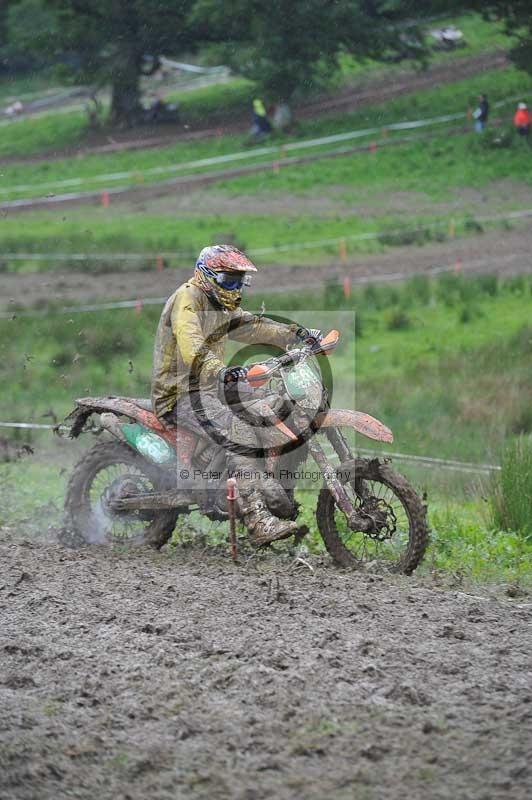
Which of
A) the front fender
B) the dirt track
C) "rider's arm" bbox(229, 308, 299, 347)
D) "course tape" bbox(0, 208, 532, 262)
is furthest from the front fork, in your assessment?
the dirt track

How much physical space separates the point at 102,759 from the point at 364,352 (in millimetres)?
14864

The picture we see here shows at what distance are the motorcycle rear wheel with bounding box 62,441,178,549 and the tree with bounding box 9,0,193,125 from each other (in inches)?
1205

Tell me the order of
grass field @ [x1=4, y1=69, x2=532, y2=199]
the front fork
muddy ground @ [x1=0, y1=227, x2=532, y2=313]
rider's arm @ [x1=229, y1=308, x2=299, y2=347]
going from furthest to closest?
grass field @ [x1=4, y1=69, x2=532, y2=199] → muddy ground @ [x1=0, y1=227, x2=532, y2=313] → rider's arm @ [x1=229, y1=308, x2=299, y2=347] → the front fork

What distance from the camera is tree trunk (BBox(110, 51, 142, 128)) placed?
3809cm

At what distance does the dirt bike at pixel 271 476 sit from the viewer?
24.8 ft

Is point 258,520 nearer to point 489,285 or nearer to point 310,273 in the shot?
point 489,285

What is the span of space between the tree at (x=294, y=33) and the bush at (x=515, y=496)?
90.4 feet

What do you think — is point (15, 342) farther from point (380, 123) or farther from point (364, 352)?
point (380, 123)

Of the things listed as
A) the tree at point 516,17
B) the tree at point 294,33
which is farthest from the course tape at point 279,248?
the tree at point 294,33

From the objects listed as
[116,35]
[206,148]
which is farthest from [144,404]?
[116,35]

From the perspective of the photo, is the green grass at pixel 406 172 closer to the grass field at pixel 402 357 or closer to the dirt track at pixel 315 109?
the dirt track at pixel 315 109

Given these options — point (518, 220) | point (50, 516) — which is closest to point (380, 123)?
point (518, 220)

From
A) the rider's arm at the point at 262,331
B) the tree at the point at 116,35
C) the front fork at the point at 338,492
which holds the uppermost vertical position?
the rider's arm at the point at 262,331

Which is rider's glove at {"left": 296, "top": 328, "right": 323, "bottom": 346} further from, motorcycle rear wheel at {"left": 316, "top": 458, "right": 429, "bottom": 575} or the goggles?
motorcycle rear wheel at {"left": 316, "top": 458, "right": 429, "bottom": 575}
